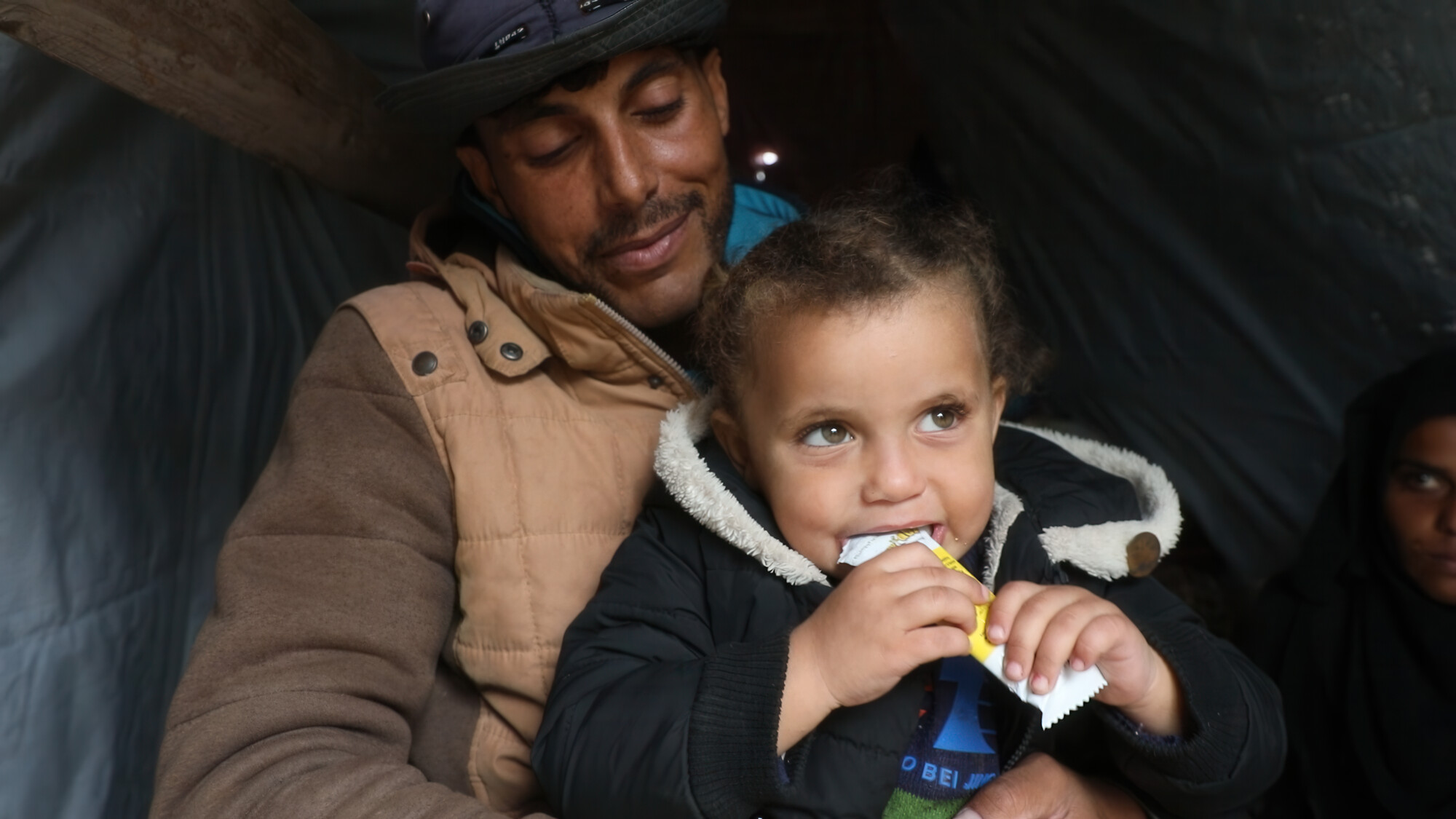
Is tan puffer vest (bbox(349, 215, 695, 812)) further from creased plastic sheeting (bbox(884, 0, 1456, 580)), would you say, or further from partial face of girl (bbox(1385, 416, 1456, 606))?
partial face of girl (bbox(1385, 416, 1456, 606))

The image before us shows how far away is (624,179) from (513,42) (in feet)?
0.78

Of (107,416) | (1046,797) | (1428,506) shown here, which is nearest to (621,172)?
(107,416)

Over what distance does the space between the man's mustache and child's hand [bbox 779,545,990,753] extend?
677 mm

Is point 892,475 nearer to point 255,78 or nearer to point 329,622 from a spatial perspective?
point 329,622

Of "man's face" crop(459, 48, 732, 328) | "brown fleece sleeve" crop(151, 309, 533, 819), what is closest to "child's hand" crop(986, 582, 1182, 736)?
"brown fleece sleeve" crop(151, 309, 533, 819)

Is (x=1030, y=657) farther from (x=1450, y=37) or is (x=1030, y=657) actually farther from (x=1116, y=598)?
(x=1450, y=37)

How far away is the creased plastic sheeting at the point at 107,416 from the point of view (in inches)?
51.9

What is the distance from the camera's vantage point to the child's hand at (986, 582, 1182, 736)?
0.94 meters

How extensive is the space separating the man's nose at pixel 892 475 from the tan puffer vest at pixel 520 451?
427 mm

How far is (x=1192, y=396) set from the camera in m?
2.18

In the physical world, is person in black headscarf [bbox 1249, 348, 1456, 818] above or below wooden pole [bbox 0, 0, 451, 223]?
below

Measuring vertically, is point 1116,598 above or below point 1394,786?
above

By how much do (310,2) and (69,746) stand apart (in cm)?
153

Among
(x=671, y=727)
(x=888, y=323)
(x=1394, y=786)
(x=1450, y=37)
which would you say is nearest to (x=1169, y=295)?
(x=1450, y=37)
